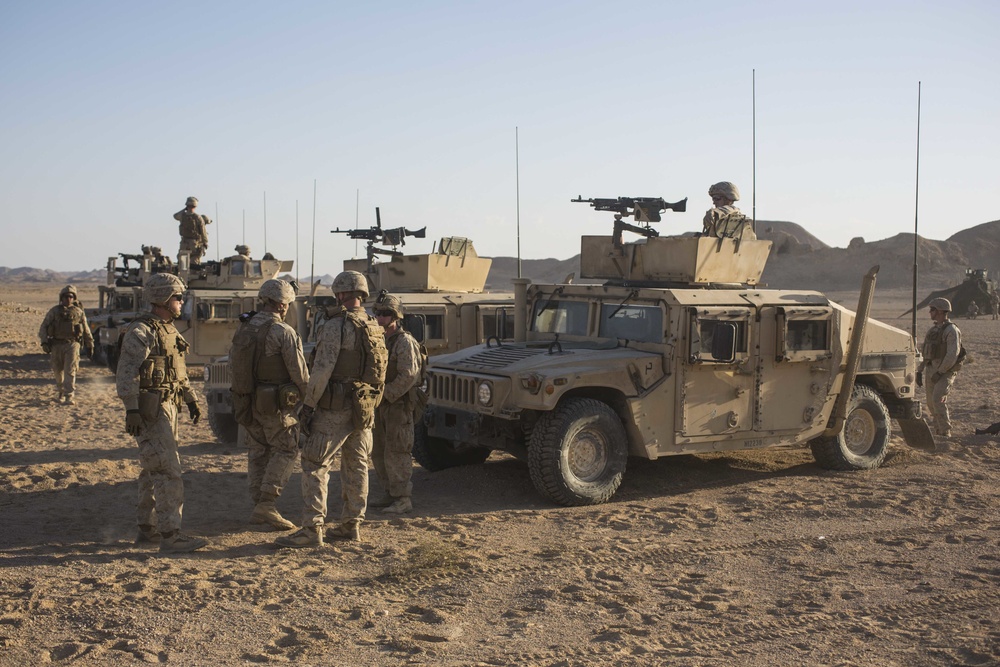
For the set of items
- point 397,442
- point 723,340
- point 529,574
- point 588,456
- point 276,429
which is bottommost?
point 529,574

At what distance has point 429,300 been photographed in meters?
11.9

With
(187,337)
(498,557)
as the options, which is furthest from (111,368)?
(498,557)

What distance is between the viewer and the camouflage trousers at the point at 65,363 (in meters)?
13.2

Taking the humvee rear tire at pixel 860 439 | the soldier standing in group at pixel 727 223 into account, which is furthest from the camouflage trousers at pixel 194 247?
the humvee rear tire at pixel 860 439

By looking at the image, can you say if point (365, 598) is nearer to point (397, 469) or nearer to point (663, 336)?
point (397, 469)

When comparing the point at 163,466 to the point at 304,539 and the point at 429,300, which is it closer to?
the point at 304,539

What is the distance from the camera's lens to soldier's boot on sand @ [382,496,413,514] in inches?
295

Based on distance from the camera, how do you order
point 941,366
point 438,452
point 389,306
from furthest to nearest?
point 941,366, point 438,452, point 389,306

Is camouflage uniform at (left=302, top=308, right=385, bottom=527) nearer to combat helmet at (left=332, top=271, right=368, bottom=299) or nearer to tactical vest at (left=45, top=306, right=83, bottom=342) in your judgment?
combat helmet at (left=332, top=271, right=368, bottom=299)

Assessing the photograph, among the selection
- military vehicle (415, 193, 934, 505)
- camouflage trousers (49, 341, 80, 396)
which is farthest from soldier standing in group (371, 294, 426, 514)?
camouflage trousers (49, 341, 80, 396)

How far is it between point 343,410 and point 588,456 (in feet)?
6.87

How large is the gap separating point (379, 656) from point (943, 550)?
3808mm

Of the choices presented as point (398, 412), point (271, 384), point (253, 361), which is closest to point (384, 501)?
point (398, 412)

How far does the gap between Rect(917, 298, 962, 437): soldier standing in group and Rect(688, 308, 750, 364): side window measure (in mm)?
3282
